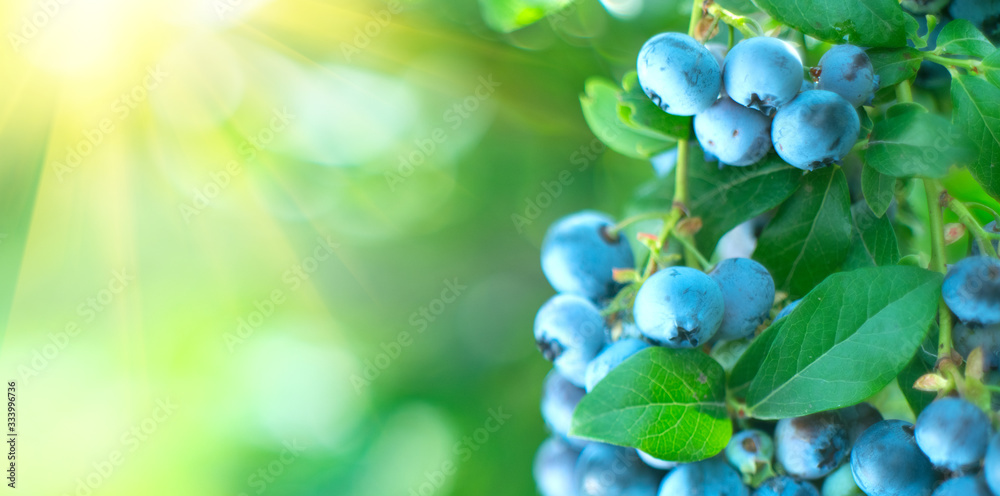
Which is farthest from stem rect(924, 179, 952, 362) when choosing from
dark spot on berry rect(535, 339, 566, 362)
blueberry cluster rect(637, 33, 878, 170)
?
dark spot on berry rect(535, 339, 566, 362)

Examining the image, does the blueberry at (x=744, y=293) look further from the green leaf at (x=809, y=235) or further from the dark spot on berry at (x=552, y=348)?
the dark spot on berry at (x=552, y=348)

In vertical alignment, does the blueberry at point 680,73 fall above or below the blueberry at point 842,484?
above

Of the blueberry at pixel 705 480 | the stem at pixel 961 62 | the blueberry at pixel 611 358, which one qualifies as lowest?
the blueberry at pixel 705 480

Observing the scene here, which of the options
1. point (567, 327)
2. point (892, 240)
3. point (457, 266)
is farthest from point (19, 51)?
point (892, 240)

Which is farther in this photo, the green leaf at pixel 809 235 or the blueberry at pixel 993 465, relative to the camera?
the green leaf at pixel 809 235

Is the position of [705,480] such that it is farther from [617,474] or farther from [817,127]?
[817,127]

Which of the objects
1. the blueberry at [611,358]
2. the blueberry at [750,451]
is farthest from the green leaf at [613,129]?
the blueberry at [750,451]
